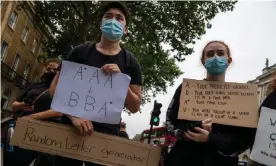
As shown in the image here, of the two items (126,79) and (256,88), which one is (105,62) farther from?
(256,88)

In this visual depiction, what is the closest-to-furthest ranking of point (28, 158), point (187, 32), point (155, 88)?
point (28, 158) → point (187, 32) → point (155, 88)

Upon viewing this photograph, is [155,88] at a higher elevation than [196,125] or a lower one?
higher

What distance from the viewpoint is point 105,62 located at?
267 centimetres

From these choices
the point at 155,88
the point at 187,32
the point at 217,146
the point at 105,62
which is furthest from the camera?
the point at 155,88

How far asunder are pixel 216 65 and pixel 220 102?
0.92 ft

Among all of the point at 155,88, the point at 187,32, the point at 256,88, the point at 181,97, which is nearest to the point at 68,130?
the point at 181,97

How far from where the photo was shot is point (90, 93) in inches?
100

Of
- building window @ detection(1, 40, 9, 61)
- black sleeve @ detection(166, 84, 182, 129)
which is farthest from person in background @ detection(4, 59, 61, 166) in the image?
building window @ detection(1, 40, 9, 61)

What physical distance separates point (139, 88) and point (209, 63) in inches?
22.3

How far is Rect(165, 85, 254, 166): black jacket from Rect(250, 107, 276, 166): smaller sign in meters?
0.10

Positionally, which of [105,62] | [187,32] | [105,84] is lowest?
[105,84]

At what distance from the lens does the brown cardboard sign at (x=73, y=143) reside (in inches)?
97.4

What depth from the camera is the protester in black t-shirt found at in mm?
2551

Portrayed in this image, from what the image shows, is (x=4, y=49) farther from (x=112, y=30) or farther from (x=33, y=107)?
(x=112, y=30)
